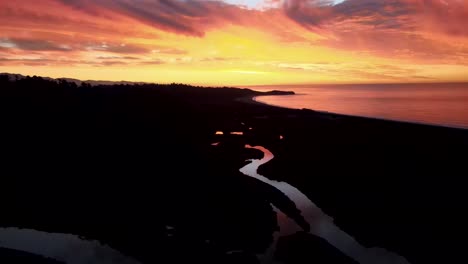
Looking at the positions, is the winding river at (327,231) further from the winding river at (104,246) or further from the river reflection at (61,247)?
the river reflection at (61,247)

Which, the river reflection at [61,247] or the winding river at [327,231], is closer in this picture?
the river reflection at [61,247]

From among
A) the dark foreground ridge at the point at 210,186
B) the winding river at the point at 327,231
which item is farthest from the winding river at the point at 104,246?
the dark foreground ridge at the point at 210,186

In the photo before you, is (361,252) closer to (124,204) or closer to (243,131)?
(124,204)

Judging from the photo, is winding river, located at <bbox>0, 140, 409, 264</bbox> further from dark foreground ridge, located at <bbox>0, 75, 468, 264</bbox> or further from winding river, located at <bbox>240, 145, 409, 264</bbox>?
dark foreground ridge, located at <bbox>0, 75, 468, 264</bbox>

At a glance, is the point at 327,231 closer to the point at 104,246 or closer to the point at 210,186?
the point at 210,186

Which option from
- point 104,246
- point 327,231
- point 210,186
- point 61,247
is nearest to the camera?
point 61,247

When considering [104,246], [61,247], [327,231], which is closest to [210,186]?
[327,231]

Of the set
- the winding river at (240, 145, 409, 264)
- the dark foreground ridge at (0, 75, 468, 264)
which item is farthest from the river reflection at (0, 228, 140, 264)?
the winding river at (240, 145, 409, 264)
